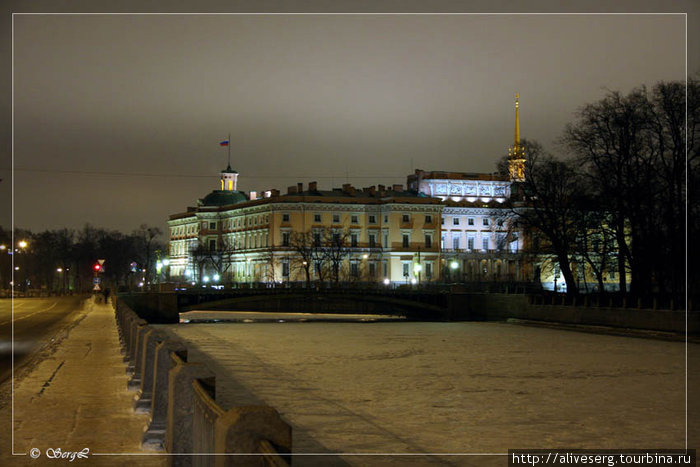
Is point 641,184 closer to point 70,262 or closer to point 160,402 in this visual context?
point 160,402

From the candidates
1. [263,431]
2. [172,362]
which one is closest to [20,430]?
[172,362]

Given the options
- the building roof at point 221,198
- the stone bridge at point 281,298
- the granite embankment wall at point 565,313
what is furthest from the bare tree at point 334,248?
the granite embankment wall at point 565,313

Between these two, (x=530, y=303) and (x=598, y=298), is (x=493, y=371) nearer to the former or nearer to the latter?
(x=598, y=298)

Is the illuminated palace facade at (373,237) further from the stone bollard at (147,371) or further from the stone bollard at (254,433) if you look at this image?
the stone bollard at (254,433)

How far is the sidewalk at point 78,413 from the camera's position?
12.7 meters

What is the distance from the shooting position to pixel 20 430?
14.1 meters

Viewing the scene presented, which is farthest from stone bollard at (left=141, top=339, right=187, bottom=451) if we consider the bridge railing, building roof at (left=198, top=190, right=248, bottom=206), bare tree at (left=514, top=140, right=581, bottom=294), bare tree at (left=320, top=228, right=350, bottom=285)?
building roof at (left=198, top=190, right=248, bottom=206)

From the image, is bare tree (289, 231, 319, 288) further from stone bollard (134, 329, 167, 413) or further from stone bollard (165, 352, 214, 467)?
stone bollard (165, 352, 214, 467)

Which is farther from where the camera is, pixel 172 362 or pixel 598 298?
pixel 598 298

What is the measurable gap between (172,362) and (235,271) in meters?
148

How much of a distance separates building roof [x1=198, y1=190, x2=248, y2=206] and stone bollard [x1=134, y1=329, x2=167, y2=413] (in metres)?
164

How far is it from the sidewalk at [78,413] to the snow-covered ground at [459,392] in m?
2.68

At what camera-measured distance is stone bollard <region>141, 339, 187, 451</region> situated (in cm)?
1277

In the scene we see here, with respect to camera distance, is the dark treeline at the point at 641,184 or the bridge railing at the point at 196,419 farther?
the dark treeline at the point at 641,184
